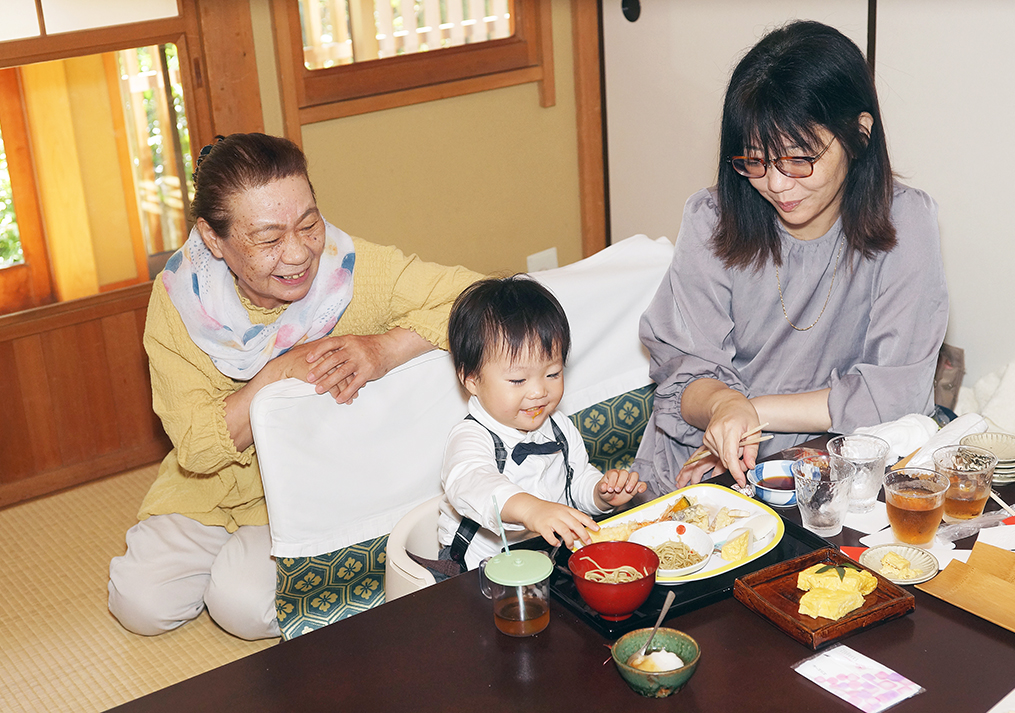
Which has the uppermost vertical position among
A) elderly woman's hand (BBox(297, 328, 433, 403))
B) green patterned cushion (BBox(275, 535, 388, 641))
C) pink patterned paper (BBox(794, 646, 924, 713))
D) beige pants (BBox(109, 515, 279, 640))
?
elderly woman's hand (BBox(297, 328, 433, 403))

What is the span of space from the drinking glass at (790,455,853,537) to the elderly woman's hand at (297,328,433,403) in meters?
0.81

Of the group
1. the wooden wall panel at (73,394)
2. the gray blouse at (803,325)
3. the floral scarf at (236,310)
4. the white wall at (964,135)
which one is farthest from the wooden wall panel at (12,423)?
the white wall at (964,135)

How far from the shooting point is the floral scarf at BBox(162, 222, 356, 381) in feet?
6.41

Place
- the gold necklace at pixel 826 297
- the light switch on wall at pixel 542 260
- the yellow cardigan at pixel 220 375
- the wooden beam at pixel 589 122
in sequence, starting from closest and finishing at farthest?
the gold necklace at pixel 826 297, the yellow cardigan at pixel 220 375, the wooden beam at pixel 589 122, the light switch on wall at pixel 542 260

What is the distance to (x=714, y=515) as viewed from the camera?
1.37 m

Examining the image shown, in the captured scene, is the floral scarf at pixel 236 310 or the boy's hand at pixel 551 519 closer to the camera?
the boy's hand at pixel 551 519

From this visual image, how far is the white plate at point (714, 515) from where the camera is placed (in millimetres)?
1232

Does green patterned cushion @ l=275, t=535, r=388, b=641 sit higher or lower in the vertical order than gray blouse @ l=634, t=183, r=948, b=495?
lower

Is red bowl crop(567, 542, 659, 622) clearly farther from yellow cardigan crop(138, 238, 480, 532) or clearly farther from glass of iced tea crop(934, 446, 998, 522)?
yellow cardigan crop(138, 238, 480, 532)

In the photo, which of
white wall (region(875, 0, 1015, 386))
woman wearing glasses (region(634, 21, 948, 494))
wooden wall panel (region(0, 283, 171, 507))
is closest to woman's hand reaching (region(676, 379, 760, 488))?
woman wearing glasses (region(634, 21, 948, 494))

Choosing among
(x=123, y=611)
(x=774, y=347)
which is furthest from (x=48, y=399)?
(x=774, y=347)

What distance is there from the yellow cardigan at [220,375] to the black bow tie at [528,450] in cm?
33

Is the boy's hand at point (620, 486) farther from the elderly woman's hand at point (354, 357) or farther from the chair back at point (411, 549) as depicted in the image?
the elderly woman's hand at point (354, 357)

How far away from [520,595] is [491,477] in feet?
1.26
